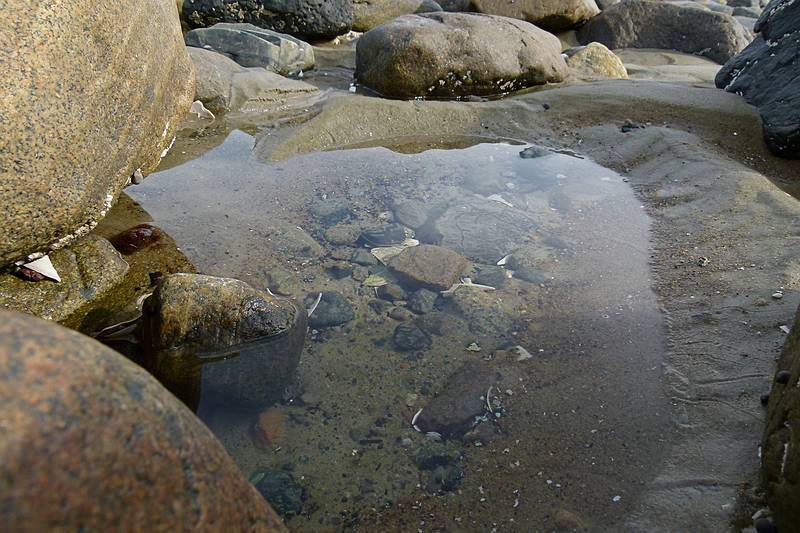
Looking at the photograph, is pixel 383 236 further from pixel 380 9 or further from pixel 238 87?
pixel 380 9

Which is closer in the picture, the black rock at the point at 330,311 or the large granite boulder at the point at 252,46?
the black rock at the point at 330,311

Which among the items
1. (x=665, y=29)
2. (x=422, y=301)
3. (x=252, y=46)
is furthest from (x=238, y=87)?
(x=665, y=29)

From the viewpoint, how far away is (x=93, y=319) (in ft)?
9.87

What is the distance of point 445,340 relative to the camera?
3051 mm

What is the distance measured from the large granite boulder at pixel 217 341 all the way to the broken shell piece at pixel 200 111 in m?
3.17

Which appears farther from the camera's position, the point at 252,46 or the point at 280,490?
the point at 252,46

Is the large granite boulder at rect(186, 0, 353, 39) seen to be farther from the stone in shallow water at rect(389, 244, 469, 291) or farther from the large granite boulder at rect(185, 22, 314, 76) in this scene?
the stone in shallow water at rect(389, 244, 469, 291)

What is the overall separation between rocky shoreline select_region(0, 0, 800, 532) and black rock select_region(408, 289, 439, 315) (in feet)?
0.05

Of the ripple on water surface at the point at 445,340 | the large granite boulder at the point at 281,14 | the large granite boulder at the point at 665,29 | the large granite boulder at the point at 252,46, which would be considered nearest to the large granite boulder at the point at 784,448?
the ripple on water surface at the point at 445,340

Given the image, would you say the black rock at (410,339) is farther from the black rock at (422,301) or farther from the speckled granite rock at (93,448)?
the speckled granite rock at (93,448)

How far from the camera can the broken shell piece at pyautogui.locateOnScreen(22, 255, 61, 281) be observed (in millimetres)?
2957

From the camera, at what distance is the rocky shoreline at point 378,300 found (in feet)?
4.99

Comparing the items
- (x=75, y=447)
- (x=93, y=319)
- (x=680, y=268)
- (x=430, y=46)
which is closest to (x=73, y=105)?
(x=93, y=319)

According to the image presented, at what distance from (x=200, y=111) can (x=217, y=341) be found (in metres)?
3.45
